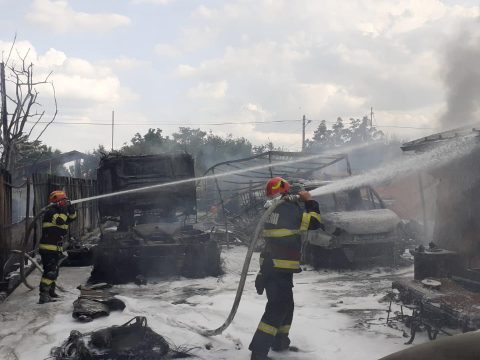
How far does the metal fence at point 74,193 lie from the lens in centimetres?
1102

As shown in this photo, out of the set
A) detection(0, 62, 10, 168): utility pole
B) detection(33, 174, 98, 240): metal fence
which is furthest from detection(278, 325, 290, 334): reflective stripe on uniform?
detection(0, 62, 10, 168): utility pole

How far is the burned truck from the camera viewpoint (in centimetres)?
893

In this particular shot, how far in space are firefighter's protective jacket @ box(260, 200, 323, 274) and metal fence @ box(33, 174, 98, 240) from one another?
23.4 ft

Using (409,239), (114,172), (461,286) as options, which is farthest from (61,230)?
(409,239)

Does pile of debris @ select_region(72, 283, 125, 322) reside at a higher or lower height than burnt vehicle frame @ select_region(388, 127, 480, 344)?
lower

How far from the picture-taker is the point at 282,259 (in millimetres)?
5160

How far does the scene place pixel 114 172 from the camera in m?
10.6

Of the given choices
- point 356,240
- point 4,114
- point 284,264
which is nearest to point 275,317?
point 284,264

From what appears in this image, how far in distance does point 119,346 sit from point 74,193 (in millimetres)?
10817

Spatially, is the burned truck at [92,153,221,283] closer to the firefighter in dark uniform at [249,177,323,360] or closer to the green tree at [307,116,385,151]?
the firefighter in dark uniform at [249,177,323,360]

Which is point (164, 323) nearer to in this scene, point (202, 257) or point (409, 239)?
point (202, 257)

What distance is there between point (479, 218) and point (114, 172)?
7.40 meters

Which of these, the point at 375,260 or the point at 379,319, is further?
the point at 375,260

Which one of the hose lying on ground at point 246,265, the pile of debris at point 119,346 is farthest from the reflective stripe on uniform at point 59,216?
the hose lying on ground at point 246,265
